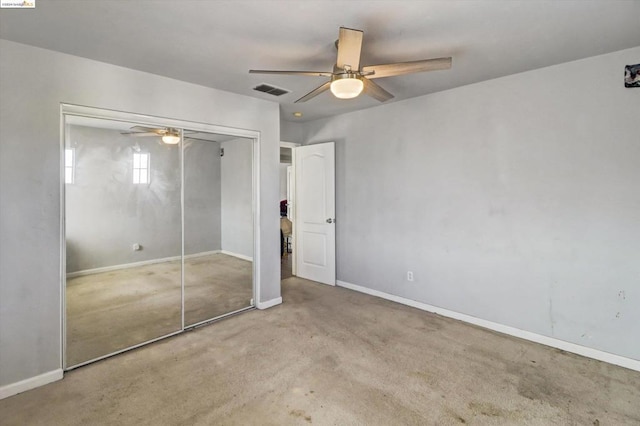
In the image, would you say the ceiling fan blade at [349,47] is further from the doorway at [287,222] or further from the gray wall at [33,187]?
the doorway at [287,222]

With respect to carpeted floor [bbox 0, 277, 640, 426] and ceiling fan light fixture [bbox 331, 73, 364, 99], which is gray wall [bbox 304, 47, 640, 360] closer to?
carpeted floor [bbox 0, 277, 640, 426]

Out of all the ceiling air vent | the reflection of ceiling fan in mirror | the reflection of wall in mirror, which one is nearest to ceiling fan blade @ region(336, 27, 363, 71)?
the ceiling air vent

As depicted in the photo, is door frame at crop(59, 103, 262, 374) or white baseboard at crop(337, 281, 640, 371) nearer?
door frame at crop(59, 103, 262, 374)

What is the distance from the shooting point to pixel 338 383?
241 cm

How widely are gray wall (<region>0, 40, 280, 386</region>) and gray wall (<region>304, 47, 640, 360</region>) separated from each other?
312cm

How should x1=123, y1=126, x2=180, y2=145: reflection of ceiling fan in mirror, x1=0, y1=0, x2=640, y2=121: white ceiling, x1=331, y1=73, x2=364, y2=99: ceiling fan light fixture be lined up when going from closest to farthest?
x1=0, y1=0, x2=640, y2=121: white ceiling → x1=331, y1=73, x2=364, y2=99: ceiling fan light fixture → x1=123, y1=126, x2=180, y2=145: reflection of ceiling fan in mirror

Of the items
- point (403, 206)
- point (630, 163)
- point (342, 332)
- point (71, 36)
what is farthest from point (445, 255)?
point (71, 36)

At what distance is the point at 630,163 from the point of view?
2590mm

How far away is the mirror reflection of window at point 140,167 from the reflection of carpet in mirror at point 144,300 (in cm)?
91

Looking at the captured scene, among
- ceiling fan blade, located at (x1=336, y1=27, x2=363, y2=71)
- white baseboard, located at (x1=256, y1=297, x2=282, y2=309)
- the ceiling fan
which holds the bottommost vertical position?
white baseboard, located at (x1=256, y1=297, x2=282, y2=309)

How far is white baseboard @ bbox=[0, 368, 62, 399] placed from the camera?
7.48 feet

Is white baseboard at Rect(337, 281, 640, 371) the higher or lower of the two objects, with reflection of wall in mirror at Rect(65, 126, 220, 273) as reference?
lower

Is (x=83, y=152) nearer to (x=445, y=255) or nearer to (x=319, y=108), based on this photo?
(x=319, y=108)

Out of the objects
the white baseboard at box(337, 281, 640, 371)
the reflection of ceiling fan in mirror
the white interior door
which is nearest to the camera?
the white baseboard at box(337, 281, 640, 371)
